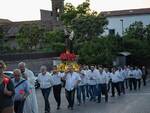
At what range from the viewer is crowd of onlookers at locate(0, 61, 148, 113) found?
10688 millimetres

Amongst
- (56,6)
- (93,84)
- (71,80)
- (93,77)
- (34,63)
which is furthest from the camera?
(56,6)

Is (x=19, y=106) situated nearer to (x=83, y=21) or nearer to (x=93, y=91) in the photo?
(x=93, y=91)

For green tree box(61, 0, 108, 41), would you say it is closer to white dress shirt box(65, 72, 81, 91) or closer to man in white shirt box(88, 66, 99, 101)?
man in white shirt box(88, 66, 99, 101)

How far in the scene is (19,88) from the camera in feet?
44.4

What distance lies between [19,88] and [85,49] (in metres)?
42.2

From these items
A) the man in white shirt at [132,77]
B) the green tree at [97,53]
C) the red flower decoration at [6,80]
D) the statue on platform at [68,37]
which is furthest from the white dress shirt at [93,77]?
the green tree at [97,53]

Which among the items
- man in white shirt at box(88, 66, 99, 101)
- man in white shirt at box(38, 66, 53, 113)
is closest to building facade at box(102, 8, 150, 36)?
man in white shirt at box(88, 66, 99, 101)

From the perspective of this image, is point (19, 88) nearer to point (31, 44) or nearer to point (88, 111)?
point (88, 111)

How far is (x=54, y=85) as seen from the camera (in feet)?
71.5

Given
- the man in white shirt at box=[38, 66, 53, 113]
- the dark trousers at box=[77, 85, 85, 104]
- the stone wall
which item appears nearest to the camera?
the man in white shirt at box=[38, 66, 53, 113]

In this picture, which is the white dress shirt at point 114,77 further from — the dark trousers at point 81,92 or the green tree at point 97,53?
the green tree at point 97,53

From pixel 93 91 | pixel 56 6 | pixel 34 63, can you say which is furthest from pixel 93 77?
pixel 56 6

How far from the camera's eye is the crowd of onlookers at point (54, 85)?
10.7 m

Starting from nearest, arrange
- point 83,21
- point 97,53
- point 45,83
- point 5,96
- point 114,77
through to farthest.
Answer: point 5,96
point 45,83
point 114,77
point 97,53
point 83,21
